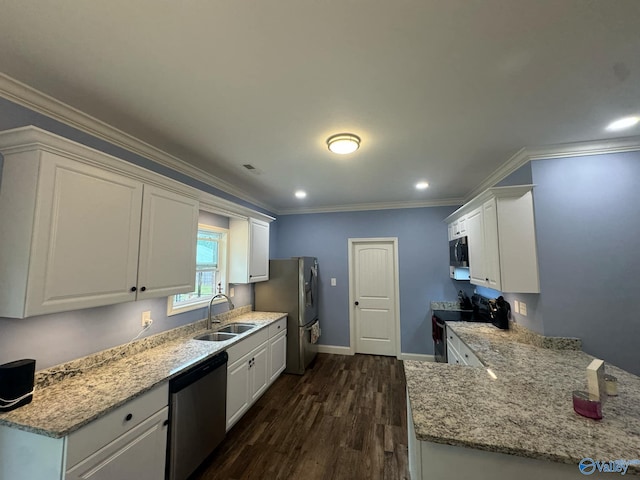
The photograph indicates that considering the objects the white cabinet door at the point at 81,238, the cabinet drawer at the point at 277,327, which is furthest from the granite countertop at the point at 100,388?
the cabinet drawer at the point at 277,327

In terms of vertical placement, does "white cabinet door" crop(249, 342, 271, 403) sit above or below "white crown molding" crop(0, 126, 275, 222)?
below

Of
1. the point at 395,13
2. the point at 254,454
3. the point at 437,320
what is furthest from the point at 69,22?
the point at 437,320

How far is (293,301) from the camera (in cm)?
393

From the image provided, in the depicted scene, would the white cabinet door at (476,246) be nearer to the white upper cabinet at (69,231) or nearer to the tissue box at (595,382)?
the tissue box at (595,382)

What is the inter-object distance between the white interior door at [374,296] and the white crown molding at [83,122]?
3035 millimetres

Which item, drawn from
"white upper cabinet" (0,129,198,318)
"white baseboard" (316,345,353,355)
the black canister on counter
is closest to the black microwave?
"white baseboard" (316,345,353,355)

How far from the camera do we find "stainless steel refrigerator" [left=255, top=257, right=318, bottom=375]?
12.7 feet

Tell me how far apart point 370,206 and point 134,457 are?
4.17m

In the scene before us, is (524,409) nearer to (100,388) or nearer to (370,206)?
(100,388)

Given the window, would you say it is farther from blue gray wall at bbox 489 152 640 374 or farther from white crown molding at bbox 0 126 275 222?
blue gray wall at bbox 489 152 640 374

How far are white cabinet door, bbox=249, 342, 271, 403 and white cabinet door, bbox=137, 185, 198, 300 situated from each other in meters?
1.17

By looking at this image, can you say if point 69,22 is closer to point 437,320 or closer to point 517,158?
point 517,158

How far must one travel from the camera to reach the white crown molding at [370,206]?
14.3 feet

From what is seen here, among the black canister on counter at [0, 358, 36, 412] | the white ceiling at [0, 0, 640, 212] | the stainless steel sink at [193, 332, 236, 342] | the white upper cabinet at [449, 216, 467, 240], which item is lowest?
the stainless steel sink at [193, 332, 236, 342]
